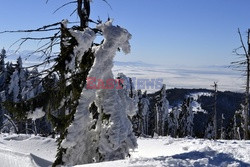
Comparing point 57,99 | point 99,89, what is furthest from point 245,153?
point 57,99

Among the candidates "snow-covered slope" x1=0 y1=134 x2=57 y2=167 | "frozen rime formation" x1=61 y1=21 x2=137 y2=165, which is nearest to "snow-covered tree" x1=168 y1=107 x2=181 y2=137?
"snow-covered slope" x1=0 y1=134 x2=57 y2=167

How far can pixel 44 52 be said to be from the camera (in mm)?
7930

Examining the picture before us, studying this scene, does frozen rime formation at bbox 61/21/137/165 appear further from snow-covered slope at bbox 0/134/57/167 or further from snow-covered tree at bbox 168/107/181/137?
snow-covered tree at bbox 168/107/181/137

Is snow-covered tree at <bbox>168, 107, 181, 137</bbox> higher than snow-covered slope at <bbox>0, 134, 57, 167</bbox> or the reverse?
the reverse

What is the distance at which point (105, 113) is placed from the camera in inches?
285

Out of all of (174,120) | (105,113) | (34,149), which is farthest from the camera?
(174,120)

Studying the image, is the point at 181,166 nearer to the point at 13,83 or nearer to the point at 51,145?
the point at 51,145

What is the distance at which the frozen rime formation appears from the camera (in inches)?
281

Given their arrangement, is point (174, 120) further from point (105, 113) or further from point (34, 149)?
point (105, 113)

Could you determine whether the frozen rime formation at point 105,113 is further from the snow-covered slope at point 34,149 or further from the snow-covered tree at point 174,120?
the snow-covered tree at point 174,120

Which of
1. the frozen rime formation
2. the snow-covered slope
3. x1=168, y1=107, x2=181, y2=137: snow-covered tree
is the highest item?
the frozen rime formation

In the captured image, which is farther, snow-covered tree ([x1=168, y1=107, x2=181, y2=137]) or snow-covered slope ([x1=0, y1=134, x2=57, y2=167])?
snow-covered tree ([x1=168, y1=107, x2=181, y2=137])

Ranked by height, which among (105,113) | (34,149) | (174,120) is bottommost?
(174,120)

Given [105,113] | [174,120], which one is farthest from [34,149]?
[174,120]
